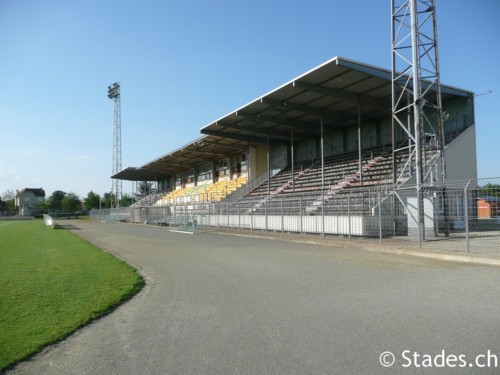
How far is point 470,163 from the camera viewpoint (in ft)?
70.2

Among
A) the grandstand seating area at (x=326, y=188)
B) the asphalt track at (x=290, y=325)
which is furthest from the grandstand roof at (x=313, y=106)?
the asphalt track at (x=290, y=325)

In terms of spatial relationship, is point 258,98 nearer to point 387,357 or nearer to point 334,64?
point 334,64

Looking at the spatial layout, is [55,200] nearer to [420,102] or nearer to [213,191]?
[213,191]

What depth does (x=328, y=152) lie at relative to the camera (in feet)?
106

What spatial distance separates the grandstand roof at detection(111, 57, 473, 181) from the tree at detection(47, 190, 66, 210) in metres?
87.3

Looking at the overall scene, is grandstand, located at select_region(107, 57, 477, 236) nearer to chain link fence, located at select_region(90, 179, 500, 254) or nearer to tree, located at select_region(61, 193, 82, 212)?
chain link fence, located at select_region(90, 179, 500, 254)

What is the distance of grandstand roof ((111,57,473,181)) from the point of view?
65.4 ft

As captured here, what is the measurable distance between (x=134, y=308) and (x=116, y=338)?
1.55 m

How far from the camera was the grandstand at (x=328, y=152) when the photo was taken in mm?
18453

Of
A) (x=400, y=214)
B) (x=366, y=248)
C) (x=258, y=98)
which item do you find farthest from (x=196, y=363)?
(x=258, y=98)

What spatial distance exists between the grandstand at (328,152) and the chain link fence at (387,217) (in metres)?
0.07

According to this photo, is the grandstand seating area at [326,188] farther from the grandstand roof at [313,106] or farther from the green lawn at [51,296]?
the green lawn at [51,296]

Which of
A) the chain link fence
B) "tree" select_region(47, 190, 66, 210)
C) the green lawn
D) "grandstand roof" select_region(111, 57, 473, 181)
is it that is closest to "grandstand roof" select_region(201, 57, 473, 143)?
"grandstand roof" select_region(111, 57, 473, 181)

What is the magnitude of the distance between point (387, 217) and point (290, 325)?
1311cm
